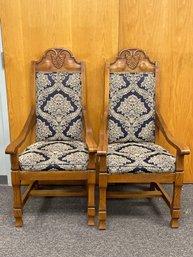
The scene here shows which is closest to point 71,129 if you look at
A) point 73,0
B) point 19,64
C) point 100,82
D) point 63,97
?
point 63,97

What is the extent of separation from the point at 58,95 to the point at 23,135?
43 centimetres

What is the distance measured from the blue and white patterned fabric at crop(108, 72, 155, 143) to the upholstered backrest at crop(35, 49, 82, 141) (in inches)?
10.8

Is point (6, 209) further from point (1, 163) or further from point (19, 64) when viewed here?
point (19, 64)

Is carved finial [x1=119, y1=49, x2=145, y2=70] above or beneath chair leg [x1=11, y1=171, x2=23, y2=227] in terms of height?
above

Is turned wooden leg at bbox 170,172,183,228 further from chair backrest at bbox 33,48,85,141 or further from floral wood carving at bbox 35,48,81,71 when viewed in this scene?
floral wood carving at bbox 35,48,81,71

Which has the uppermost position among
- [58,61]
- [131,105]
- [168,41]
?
[168,41]

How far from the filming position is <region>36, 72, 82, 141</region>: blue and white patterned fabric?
2234mm

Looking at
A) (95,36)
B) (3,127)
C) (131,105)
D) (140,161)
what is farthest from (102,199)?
(95,36)

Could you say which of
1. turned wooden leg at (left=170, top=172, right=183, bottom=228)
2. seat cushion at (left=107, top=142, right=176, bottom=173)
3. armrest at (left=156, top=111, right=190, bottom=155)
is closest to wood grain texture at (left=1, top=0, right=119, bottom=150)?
armrest at (left=156, top=111, right=190, bottom=155)

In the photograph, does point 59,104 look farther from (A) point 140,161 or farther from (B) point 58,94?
(A) point 140,161

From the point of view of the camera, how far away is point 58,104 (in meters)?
2.24

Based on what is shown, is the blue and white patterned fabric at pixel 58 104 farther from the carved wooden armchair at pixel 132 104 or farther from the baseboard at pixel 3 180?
the baseboard at pixel 3 180

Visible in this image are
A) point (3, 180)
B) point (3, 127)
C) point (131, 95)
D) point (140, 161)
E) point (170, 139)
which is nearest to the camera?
point (140, 161)

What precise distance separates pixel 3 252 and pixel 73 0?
71.1 inches
